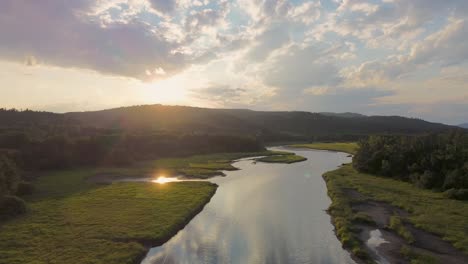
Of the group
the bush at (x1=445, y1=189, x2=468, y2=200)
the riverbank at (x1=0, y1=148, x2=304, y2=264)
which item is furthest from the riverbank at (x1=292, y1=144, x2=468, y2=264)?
the riverbank at (x1=0, y1=148, x2=304, y2=264)

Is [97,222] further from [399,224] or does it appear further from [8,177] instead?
[399,224]

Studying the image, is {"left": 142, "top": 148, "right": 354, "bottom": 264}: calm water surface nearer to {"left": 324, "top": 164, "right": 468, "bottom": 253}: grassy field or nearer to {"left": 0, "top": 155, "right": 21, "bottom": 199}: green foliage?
{"left": 324, "top": 164, "right": 468, "bottom": 253}: grassy field

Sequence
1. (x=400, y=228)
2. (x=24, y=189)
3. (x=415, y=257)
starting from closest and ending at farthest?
1. (x=415, y=257)
2. (x=400, y=228)
3. (x=24, y=189)

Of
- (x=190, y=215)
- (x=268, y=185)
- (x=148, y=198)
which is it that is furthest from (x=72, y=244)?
(x=268, y=185)

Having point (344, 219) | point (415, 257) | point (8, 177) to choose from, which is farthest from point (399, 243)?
point (8, 177)

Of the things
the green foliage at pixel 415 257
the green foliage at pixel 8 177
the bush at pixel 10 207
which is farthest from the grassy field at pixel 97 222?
the green foliage at pixel 415 257
